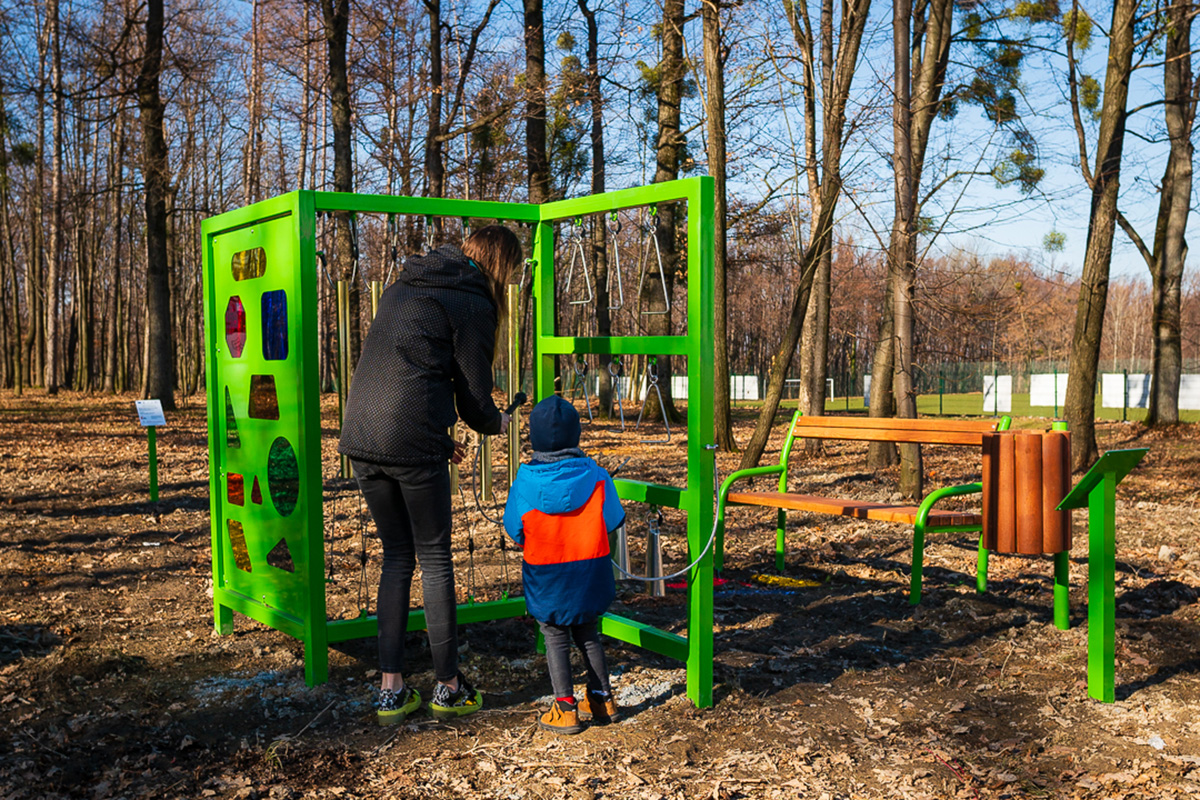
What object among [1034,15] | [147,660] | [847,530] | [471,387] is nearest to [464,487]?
[847,530]

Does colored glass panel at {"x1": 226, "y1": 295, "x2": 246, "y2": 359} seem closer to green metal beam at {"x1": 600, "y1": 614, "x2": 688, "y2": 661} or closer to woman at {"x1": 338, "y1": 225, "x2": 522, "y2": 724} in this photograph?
woman at {"x1": 338, "y1": 225, "x2": 522, "y2": 724}

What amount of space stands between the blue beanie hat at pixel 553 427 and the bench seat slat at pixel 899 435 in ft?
9.38

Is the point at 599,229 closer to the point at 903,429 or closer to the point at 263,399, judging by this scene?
the point at 903,429

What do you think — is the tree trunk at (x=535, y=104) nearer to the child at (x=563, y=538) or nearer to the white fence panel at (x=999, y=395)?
the child at (x=563, y=538)

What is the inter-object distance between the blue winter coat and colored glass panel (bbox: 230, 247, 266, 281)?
179cm

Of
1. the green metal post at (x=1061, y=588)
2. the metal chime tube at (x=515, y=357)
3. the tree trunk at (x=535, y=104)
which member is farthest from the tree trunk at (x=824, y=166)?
the tree trunk at (x=535, y=104)

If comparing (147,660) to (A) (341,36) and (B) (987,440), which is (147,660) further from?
(A) (341,36)

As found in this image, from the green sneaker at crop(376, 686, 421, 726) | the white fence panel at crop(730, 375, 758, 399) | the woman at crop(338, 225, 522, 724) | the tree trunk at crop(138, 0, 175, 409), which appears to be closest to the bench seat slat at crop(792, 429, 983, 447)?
the woman at crop(338, 225, 522, 724)

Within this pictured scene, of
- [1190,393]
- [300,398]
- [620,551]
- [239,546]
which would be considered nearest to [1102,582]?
[620,551]

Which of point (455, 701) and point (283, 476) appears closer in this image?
point (455, 701)

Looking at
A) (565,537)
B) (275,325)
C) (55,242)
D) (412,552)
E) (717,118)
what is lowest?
(412,552)

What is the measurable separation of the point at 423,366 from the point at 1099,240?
10243 millimetres

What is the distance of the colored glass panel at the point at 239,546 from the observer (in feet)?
16.5

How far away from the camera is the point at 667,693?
4344 mm
